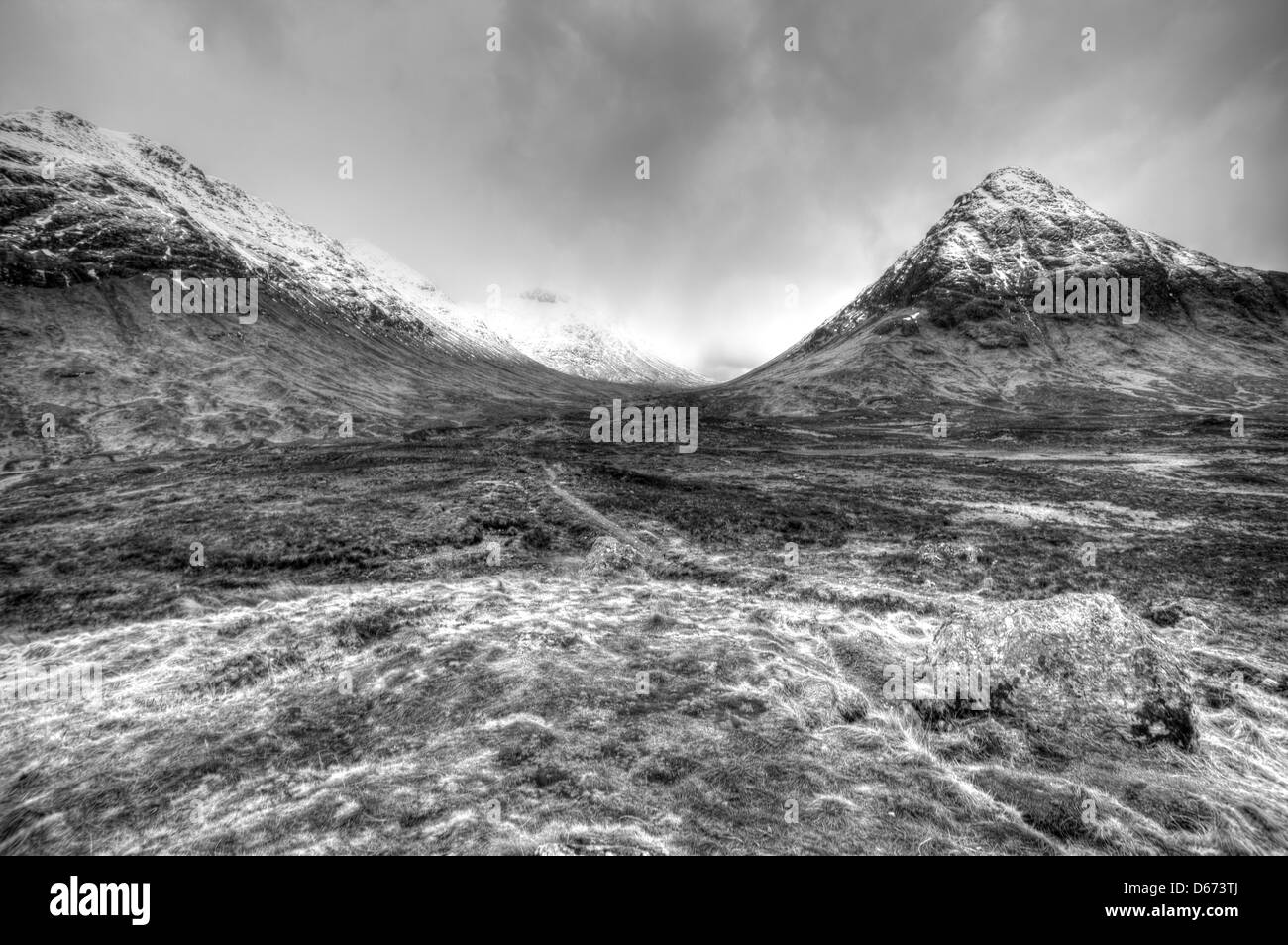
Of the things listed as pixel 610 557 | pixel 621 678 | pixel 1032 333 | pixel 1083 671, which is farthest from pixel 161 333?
pixel 1032 333

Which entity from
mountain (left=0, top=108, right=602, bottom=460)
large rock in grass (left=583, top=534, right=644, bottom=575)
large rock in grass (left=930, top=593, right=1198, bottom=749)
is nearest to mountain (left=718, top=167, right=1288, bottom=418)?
mountain (left=0, top=108, right=602, bottom=460)

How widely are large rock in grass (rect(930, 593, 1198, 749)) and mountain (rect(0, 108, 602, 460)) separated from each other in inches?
3290

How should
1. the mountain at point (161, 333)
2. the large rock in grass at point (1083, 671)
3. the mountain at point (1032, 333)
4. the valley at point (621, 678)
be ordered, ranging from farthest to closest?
the mountain at point (1032, 333), the mountain at point (161, 333), the large rock in grass at point (1083, 671), the valley at point (621, 678)

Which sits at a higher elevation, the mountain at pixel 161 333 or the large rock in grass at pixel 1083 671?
the mountain at pixel 161 333

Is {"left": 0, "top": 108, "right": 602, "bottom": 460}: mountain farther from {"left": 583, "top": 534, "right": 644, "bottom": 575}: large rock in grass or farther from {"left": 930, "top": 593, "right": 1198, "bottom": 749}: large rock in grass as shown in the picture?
{"left": 930, "top": 593, "right": 1198, "bottom": 749}: large rock in grass

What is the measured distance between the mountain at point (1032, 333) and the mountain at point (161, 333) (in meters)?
75.8

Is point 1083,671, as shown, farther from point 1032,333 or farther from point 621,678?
point 1032,333

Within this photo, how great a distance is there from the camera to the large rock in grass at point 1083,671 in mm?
9648

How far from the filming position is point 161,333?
9944 cm

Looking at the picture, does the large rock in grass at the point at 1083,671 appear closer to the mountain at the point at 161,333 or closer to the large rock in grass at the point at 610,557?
the large rock in grass at the point at 610,557

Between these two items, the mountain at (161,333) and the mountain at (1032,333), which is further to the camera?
the mountain at (1032,333)

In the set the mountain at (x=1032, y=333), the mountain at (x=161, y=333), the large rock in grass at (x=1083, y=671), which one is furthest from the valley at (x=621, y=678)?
the mountain at (x=1032, y=333)

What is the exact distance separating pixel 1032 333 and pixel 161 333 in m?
194
